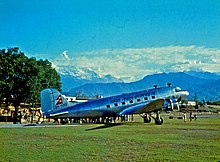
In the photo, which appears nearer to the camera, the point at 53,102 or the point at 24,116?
the point at 53,102

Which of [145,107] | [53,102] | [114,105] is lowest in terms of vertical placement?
[145,107]

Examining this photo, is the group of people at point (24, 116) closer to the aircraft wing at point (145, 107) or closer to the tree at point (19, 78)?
the tree at point (19, 78)

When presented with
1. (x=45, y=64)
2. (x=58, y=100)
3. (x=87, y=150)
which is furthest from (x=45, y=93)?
(x=45, y=64)

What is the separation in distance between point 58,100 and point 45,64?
3646 centimetres

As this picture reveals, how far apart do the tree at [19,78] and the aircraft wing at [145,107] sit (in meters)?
28.9

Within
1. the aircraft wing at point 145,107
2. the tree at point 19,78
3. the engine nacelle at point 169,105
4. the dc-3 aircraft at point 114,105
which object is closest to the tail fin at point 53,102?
the dc-3 aircraft at point 114,105

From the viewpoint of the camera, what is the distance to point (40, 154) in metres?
16.1

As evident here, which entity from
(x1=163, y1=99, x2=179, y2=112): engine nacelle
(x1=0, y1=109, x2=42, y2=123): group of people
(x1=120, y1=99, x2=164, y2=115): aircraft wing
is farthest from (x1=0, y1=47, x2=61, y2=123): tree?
(x1=163, y1=99, x2=179, y2=112): engine nacelle

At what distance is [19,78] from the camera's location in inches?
2761

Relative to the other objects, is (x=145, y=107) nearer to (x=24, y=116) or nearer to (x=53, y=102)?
(x=53, y=102)

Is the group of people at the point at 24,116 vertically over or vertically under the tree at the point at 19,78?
under

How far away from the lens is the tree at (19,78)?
226 ft

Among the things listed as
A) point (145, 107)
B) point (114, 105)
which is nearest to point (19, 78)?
point (114, 105)

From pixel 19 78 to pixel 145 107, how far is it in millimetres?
34392
